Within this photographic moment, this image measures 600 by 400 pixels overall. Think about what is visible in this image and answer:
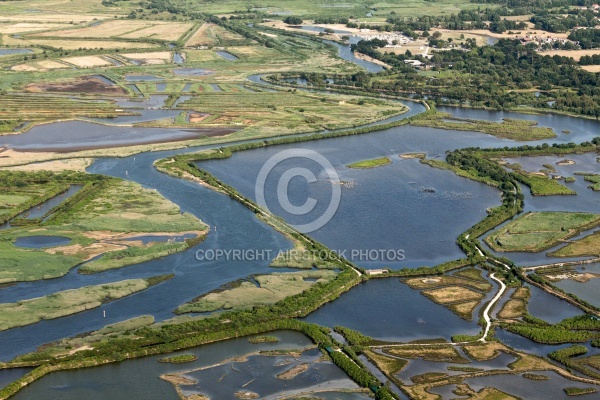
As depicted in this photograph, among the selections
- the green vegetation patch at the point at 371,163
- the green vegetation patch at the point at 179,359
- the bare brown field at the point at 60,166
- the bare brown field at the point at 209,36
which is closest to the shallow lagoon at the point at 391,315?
the green vegetation patch at the point at 179,359

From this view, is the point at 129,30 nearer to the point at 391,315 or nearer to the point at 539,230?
the point at 539,230

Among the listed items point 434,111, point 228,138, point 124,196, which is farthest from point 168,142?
point 434,111

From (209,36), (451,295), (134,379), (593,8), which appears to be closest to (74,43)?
(209,36)

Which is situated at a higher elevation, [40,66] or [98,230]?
[40,66]

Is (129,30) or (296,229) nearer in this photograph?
(296,229)

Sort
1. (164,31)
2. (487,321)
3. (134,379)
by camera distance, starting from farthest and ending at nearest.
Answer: (164,31), (487,321), (134,379)

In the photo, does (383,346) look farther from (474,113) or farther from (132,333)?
(474,113)

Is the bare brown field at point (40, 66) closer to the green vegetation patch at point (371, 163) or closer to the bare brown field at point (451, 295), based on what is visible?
the green vegetation patch at point (371, 163)
